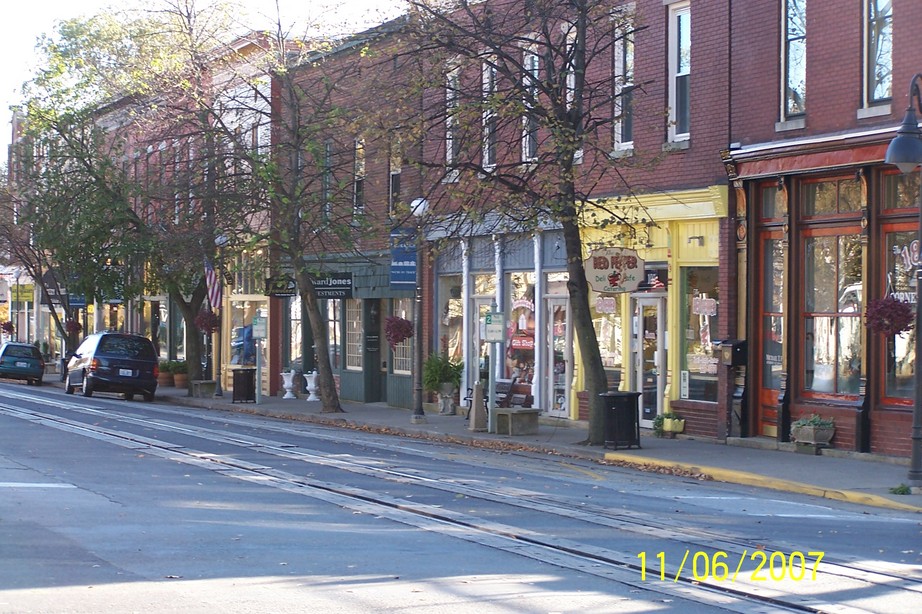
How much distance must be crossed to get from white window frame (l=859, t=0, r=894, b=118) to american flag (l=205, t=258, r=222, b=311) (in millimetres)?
19343

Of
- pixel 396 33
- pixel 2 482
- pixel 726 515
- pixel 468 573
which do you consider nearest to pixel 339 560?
pixel 468 573

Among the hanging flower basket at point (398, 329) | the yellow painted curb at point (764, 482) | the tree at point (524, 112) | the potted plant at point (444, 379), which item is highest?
the tree at point (524, 112)

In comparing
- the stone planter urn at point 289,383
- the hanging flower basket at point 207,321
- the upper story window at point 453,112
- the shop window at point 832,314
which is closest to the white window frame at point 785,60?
the shop window at point 832,314

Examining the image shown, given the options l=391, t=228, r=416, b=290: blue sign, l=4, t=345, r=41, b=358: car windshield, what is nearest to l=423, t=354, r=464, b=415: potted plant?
l=391, t=228, r=416, b=290: blue sign

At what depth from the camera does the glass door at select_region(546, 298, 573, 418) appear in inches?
954

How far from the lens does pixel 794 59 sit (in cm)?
1914

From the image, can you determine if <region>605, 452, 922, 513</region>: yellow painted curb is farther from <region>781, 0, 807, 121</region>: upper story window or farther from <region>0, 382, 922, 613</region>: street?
<region>781, 0, 807, 121</region>: upper story window

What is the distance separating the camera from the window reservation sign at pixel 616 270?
67.7ft

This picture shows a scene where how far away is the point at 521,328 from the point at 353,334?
7.93 meters

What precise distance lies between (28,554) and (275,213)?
18801 millimetres

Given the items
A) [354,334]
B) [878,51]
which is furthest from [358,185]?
[878,51]

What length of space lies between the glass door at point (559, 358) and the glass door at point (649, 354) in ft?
6.71

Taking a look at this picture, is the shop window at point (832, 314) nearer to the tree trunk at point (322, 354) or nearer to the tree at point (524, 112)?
the tree at point (524, 112)

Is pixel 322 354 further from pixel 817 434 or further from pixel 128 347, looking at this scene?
pixel 817 434
